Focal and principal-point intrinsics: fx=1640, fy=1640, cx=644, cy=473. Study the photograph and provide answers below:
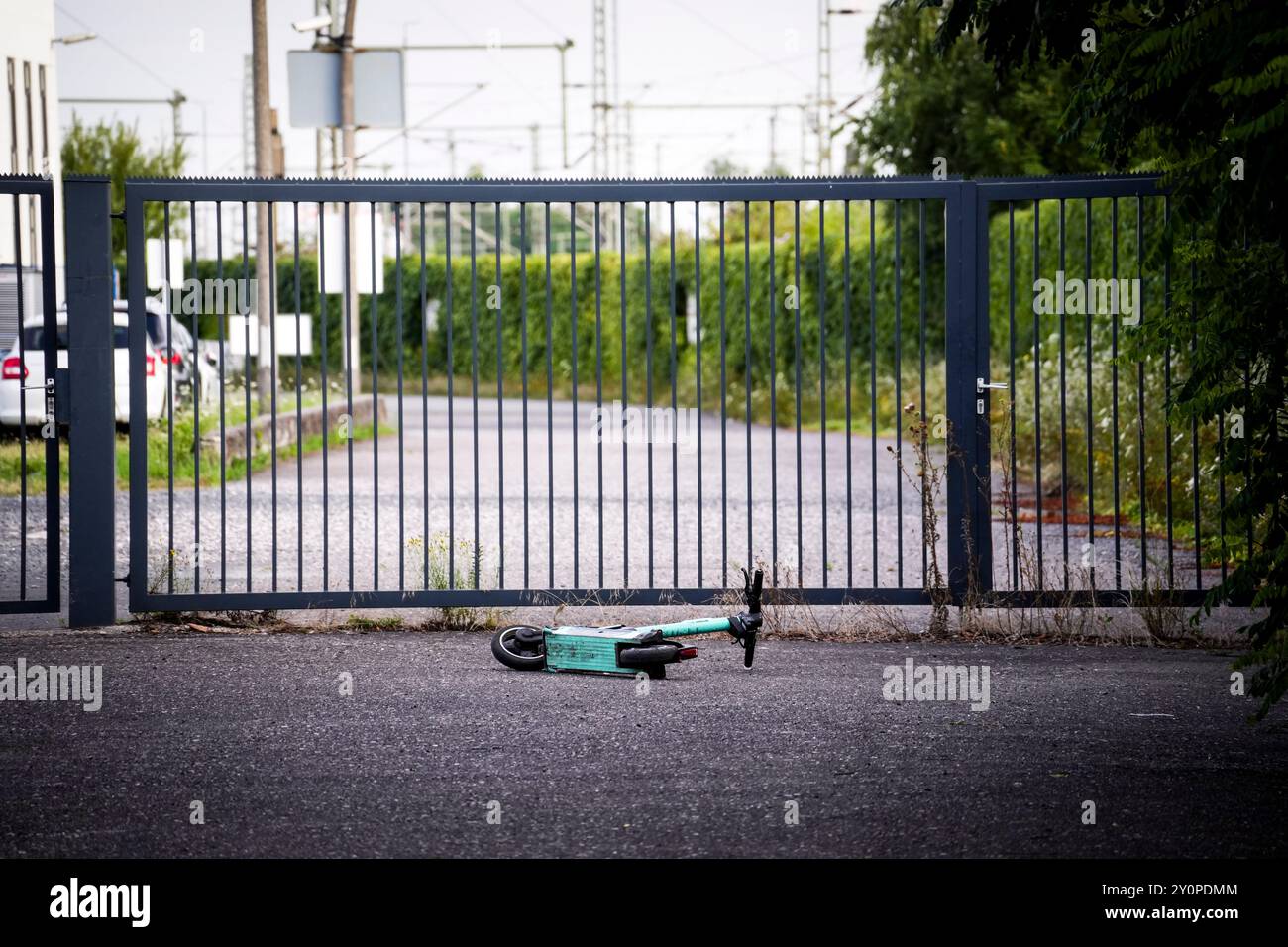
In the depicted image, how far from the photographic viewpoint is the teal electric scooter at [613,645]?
6.62 meters

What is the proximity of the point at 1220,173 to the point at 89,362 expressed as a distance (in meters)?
5.07

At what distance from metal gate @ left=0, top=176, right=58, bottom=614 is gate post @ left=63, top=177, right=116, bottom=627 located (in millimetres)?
97

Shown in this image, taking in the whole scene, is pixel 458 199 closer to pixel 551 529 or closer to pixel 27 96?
pixel 551 529

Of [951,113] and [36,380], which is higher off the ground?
[951,113]

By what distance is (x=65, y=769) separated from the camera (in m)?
5.31

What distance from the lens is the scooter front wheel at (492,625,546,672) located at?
6828mm

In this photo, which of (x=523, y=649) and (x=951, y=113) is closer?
(x=523, y=649)

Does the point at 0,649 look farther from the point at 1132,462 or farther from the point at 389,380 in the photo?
the point at 389,380

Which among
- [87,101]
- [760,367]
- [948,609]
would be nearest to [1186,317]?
[948,609]

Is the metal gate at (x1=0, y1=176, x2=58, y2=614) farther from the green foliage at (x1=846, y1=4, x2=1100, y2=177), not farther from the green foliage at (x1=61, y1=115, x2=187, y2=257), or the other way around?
the green foliage at (x1=61, y1=115, x2=187, y2=257)

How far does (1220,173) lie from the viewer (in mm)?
5180

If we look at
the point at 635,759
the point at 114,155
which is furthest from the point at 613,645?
the point at 114,155

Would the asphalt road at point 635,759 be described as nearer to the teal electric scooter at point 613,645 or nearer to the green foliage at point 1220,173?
the teal electric scooter at point 613,645
